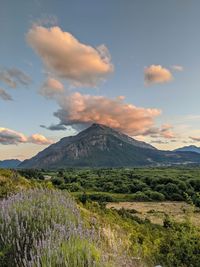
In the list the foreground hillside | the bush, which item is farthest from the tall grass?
the bush

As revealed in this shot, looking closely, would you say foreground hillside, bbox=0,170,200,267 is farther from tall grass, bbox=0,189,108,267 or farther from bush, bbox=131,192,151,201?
bush, bbox=131,192,151,201

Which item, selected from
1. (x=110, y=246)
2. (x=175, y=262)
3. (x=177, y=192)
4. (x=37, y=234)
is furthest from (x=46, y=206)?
(x=177, y=192)

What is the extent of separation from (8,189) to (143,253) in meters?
4.92

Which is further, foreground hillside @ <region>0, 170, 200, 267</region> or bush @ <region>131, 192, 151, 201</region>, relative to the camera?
bush @ <region>131, 192, 151, 201</region>

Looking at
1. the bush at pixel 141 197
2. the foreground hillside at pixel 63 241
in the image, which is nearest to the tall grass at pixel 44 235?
the foreground hillside at pixel 63 241

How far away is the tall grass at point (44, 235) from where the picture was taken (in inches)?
164

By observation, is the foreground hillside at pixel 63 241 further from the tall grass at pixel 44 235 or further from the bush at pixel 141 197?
the bush at pixel 141 197

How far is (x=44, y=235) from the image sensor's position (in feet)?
17.5

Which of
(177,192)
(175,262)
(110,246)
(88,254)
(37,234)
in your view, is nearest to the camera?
(88,254)

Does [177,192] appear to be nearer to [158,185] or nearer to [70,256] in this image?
[158,185]

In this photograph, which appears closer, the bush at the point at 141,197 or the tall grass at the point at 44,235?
the tall grass at the point at 44,235

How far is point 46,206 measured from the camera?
20.7ft

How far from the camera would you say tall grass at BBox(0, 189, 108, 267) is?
13.7 feet

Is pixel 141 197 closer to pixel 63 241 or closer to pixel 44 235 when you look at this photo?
pixel 44 235
